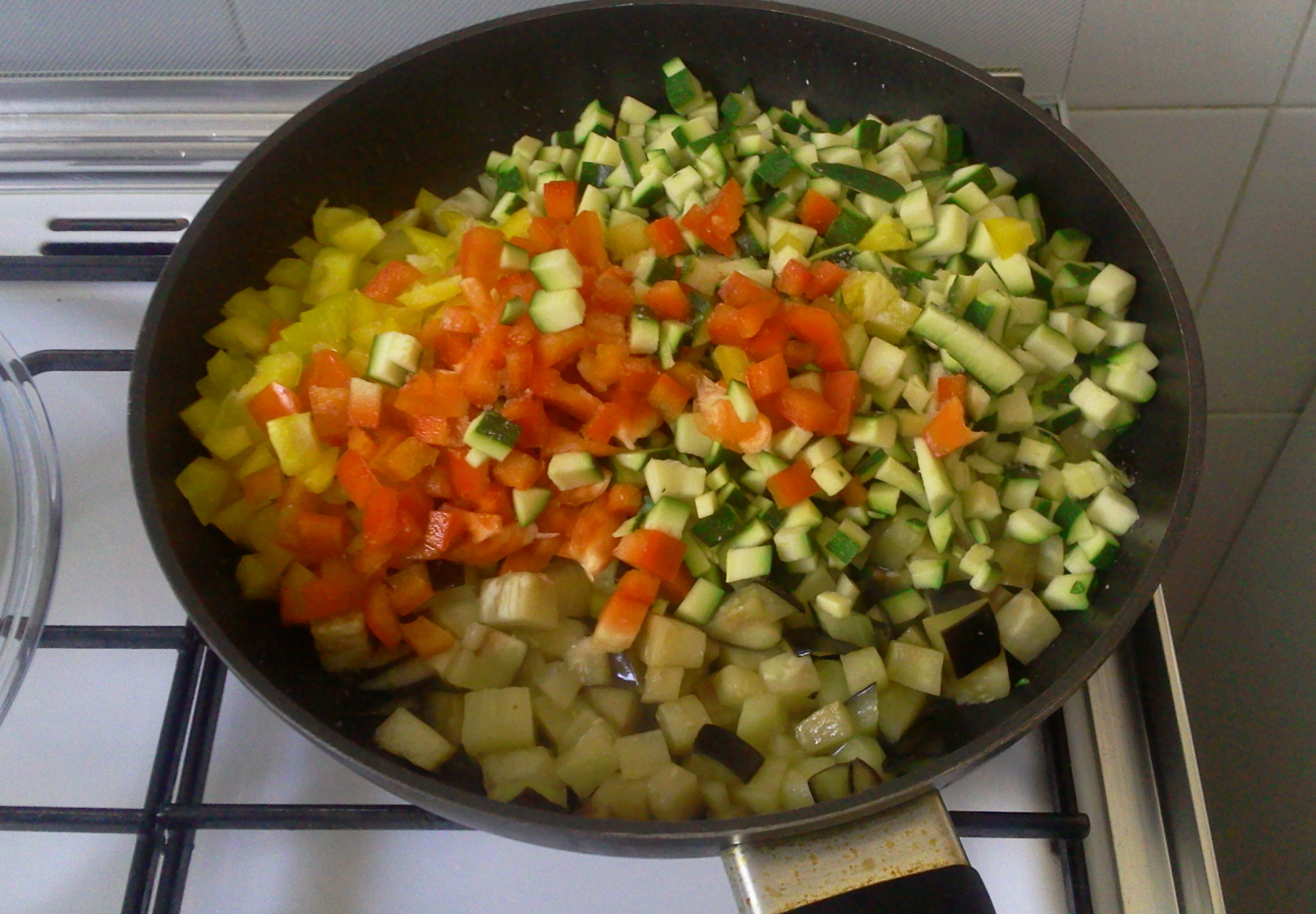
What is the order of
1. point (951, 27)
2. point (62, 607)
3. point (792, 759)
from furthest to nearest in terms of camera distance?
point (951, 27)
point (62, 607)
point (792, 759)

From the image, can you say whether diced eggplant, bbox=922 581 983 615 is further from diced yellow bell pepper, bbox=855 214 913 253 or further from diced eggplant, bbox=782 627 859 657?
diced yellow bell pepper, bbox=855 214 913 253

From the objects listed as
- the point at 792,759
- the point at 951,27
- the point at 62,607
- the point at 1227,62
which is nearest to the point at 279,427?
the point at 62,607

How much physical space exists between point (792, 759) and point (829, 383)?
0.38m

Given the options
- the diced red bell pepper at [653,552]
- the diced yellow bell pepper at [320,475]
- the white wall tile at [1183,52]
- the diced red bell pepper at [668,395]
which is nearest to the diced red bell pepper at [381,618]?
the diced yellow bell pepper at [320,475]

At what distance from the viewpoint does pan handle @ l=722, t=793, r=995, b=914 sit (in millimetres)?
741

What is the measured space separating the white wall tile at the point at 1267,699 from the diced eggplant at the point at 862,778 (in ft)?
3.11

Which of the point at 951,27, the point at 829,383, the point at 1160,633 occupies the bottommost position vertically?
the point at 1160,633

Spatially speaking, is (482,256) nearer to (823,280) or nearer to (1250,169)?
(823,280)

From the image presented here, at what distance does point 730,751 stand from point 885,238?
0.60 m

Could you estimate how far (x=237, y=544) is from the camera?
1037mm

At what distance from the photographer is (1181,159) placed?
1.42 metres

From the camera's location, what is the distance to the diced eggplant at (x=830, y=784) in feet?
2.89

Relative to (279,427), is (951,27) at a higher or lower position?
higher

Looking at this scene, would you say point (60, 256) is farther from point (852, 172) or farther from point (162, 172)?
point (852, 172)
